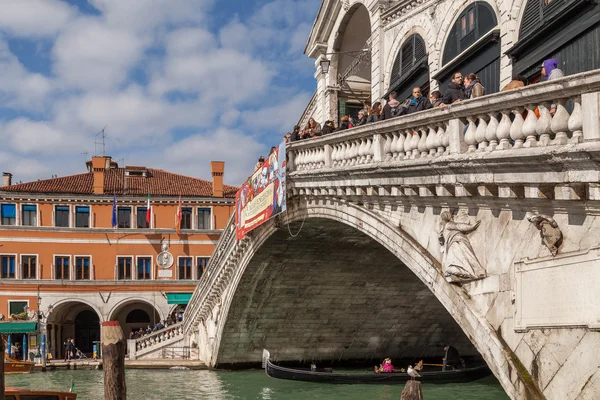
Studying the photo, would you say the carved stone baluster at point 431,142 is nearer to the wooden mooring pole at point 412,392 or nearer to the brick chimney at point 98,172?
the wooden mooring pole at point 412,392

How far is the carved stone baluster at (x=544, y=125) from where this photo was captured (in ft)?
18.3

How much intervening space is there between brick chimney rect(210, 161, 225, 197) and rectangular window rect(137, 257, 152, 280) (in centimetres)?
341

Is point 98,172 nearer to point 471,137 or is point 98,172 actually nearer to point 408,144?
point 408,144

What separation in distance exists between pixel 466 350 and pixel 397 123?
15146 millimetres

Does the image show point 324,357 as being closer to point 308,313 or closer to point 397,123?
point 308,313

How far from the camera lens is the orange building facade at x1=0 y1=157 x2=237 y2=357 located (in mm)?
25516

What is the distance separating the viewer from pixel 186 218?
27172mm

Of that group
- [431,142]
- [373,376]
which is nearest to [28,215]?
[373,376]

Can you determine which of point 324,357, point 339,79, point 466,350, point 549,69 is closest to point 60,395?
point 549,69

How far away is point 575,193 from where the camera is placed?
17.7ft

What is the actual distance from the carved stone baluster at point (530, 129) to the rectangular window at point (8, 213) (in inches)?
897

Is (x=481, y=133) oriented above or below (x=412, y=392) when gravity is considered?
above

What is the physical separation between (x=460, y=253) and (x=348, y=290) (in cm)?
1162

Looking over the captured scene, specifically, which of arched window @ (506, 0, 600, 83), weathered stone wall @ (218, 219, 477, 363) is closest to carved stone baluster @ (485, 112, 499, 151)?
arched window @ (506, 0, 600, 83)
